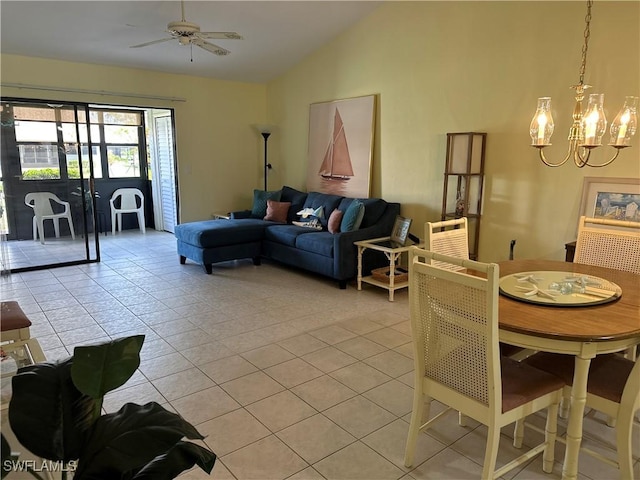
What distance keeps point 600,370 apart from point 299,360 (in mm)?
1745

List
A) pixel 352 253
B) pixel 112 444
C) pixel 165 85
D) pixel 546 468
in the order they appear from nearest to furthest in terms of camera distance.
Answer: pixel 112 444
pixel 546 468
pixel 352 253
pixel 165 85

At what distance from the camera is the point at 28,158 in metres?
5.27

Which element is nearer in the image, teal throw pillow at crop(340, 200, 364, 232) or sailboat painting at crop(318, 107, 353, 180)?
teal throw pillow at crop(340, 200, 364, 232)

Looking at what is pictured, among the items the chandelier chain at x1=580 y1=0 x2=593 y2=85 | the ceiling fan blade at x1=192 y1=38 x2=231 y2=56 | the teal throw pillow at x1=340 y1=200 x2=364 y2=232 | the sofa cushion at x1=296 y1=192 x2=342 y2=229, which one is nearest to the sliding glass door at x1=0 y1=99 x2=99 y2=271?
the ceiling fan blade at x1=192 y1=38 x2=231 y2=56

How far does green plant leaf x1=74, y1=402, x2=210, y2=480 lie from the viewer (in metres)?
0.98

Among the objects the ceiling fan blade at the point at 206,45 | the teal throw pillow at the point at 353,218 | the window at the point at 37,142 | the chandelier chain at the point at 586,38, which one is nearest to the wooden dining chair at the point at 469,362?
the chandelier chain at the point at 586,38

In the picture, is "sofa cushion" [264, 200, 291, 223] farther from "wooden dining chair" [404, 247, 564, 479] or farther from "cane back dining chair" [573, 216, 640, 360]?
"wooden dining chair" [404, 247, 564, 479]

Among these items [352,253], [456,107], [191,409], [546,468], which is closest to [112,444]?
[191,409]

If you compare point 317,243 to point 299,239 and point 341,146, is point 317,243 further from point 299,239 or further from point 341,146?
point 341,146

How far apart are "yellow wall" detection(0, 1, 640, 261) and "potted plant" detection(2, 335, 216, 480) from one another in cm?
362

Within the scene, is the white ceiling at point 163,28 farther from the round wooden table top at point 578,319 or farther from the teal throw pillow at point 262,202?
the round wooden table top at point 578,319

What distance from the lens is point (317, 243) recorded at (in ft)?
15.5

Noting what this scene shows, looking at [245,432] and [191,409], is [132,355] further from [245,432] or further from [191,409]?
[191,409]

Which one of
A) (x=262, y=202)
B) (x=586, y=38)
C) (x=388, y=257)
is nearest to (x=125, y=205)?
(x=262, y=202)
